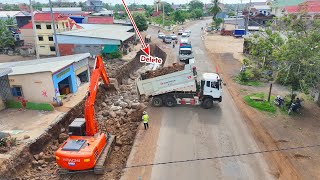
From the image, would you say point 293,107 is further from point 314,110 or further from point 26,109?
point 26,109

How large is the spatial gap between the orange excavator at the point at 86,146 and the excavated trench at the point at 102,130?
0.82 metres

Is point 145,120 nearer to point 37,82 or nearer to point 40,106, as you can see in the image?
point 40,106

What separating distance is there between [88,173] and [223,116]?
11.0 metres

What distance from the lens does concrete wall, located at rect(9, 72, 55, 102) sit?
2089cm

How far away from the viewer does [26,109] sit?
20812mm

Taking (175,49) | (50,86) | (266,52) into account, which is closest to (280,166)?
(266,52)

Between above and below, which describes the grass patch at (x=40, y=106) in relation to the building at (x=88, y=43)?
below

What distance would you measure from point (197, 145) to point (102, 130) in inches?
283

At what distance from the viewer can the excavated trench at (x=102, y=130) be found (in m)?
14.3

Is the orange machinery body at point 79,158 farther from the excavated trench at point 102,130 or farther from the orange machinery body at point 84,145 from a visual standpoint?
the excavated trench at point 102,130

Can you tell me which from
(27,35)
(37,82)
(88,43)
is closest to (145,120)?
(37,82)

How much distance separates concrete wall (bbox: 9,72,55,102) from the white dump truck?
23.1 feet

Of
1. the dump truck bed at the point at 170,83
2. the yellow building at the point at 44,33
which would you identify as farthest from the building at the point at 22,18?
the dump truck bed at the point at 170,83

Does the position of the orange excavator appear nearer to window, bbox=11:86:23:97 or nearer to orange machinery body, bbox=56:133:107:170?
orange machinery body, bbox=56:133:107:170
